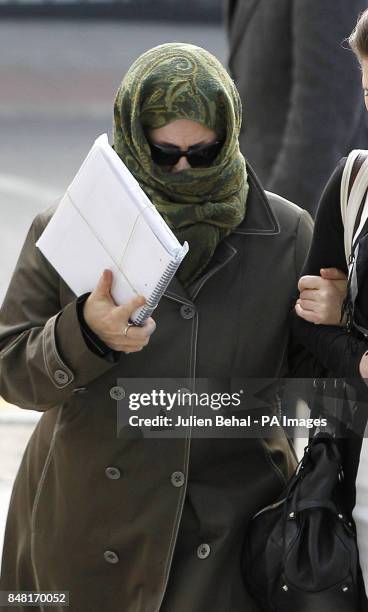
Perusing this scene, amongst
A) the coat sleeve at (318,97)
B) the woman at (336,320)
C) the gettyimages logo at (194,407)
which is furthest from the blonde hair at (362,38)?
the coat sleeve at (318,97)

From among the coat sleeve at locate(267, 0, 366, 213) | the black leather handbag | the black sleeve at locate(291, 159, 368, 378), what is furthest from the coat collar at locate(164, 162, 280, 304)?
the coat sleeve at locate(267, 0, 366, 213)

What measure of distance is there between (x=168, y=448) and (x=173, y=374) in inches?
5.8

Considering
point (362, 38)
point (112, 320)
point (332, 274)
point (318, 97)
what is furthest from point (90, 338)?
point (318, 97)

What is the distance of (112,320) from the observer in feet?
7.25

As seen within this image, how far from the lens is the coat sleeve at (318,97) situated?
383 centimetres

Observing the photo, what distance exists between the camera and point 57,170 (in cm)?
1027

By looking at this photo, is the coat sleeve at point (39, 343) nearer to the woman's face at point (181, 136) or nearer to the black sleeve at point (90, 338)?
the black sleeve at point (90, 338)

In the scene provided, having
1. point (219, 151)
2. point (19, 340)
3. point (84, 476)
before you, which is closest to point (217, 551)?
point (84, 476)

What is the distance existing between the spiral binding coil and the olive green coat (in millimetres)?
231

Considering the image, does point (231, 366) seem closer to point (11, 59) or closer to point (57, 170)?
point (57, 170)

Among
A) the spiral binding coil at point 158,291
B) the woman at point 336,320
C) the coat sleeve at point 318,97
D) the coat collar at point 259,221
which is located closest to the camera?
the spiral binding coil at point 158,291

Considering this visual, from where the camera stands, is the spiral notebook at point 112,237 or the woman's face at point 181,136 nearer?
the spiral notebook at point 112,237

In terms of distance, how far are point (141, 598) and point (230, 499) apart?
270 millimetres

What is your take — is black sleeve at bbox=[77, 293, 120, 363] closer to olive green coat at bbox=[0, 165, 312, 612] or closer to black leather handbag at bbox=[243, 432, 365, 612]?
olive green coat at bbox=[0, 165, 312, 612]
